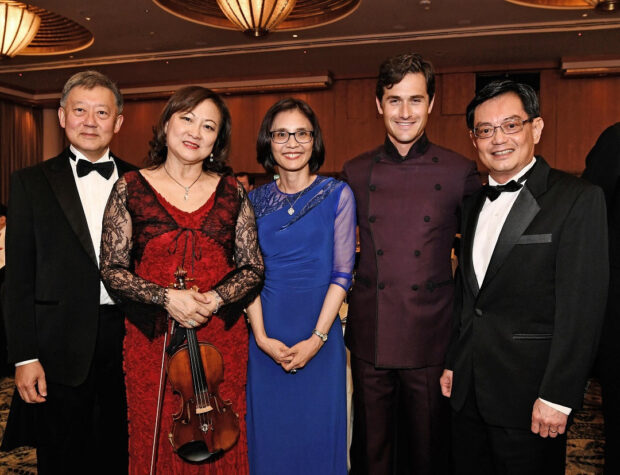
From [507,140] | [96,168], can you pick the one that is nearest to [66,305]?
[96,168]

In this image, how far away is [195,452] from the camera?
68.9 inches

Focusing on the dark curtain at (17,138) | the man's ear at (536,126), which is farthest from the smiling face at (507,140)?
the dark curtain at (17,138)

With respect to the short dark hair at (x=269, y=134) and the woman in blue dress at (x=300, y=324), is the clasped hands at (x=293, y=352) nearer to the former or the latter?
the woman in blue dress at (x=300, y=324)

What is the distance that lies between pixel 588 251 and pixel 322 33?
6.30 m

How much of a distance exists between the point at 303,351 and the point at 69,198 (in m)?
1.17

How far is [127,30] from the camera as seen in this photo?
7094 mm

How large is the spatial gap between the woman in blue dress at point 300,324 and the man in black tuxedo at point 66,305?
24.9 inches

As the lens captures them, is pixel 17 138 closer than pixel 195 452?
No

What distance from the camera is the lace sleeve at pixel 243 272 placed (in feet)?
6.47

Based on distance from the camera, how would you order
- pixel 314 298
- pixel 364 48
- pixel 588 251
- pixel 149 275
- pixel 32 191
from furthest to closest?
pixel 364 48, pixel 314 298, pixel 32 191, pixel 149 275, pixel 588 251

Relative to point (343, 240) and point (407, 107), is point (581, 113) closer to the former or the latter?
point (407, 107)

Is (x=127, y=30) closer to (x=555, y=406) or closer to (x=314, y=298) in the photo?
(x=314, y=298)

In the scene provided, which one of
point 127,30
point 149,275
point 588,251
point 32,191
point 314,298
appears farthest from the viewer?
point 127,30

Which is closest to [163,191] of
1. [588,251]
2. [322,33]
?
[588,251]
